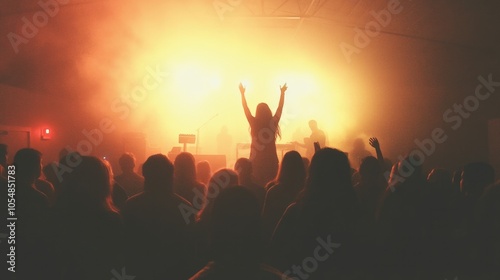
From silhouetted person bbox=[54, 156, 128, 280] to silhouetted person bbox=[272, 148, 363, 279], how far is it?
3.20 feet

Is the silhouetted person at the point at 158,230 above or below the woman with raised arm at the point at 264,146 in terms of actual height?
below

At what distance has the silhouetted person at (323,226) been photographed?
2242mm

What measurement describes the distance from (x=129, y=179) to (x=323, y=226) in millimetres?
2863

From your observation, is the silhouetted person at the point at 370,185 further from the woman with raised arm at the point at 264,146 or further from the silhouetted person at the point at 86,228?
the silhouetted person at the point at 86,228

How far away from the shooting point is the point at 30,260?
2.71m

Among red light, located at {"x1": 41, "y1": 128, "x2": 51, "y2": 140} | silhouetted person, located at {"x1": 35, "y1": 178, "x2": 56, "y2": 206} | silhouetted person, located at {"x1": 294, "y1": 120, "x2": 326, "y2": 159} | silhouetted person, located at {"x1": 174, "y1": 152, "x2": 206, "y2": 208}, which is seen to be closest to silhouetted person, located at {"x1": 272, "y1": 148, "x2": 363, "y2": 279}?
silhouetted person, located at {"x1": 174, "y1": 152, "x2": 206, "y2": 208}

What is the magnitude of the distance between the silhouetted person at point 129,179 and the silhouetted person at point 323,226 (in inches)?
99.9

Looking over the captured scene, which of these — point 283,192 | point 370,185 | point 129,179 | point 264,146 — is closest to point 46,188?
point 129,179

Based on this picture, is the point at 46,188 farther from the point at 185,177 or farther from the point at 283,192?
the point at 283,192

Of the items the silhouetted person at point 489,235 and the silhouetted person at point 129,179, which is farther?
the silhouetted person at point 129,179

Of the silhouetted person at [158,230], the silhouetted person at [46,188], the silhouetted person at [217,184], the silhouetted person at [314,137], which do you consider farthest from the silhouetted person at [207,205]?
the silhouetted person at [314,137]

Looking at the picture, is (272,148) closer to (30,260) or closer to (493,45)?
(30,260)

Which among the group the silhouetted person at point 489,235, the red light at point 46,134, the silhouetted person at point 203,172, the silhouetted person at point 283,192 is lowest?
the silhouetted person at point 489,235

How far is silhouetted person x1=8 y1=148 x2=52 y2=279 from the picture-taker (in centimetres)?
257
